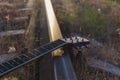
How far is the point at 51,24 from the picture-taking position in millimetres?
6895

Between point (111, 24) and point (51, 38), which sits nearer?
point (51, 38)

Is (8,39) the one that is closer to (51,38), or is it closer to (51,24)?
(51,24)

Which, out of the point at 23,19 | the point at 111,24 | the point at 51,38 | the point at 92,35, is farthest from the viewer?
the point at 23,19

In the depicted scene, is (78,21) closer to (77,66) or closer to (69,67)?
(77,66)

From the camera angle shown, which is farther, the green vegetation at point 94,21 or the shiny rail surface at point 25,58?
the green vegetation at point 94,21

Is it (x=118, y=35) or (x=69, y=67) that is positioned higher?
(x=69, y=67)

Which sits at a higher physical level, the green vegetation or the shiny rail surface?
the shiny rail surface

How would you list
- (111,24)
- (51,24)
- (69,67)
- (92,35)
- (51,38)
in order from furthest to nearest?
(111,24)
(92,35)
(51,24)
(51,38)
(69,67)

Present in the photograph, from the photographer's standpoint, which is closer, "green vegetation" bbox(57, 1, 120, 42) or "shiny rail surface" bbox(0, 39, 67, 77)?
"shiny rail surface" bbox(0, 39, 67, 77)

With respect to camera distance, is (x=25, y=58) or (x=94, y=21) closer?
(x=25, y=58)

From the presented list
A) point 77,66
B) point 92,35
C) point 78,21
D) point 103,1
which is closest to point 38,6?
point 103,1

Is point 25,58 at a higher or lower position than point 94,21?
higher

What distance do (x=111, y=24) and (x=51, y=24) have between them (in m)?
2.11

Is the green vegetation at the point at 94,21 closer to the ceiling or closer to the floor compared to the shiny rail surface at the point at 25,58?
closer to the floor
